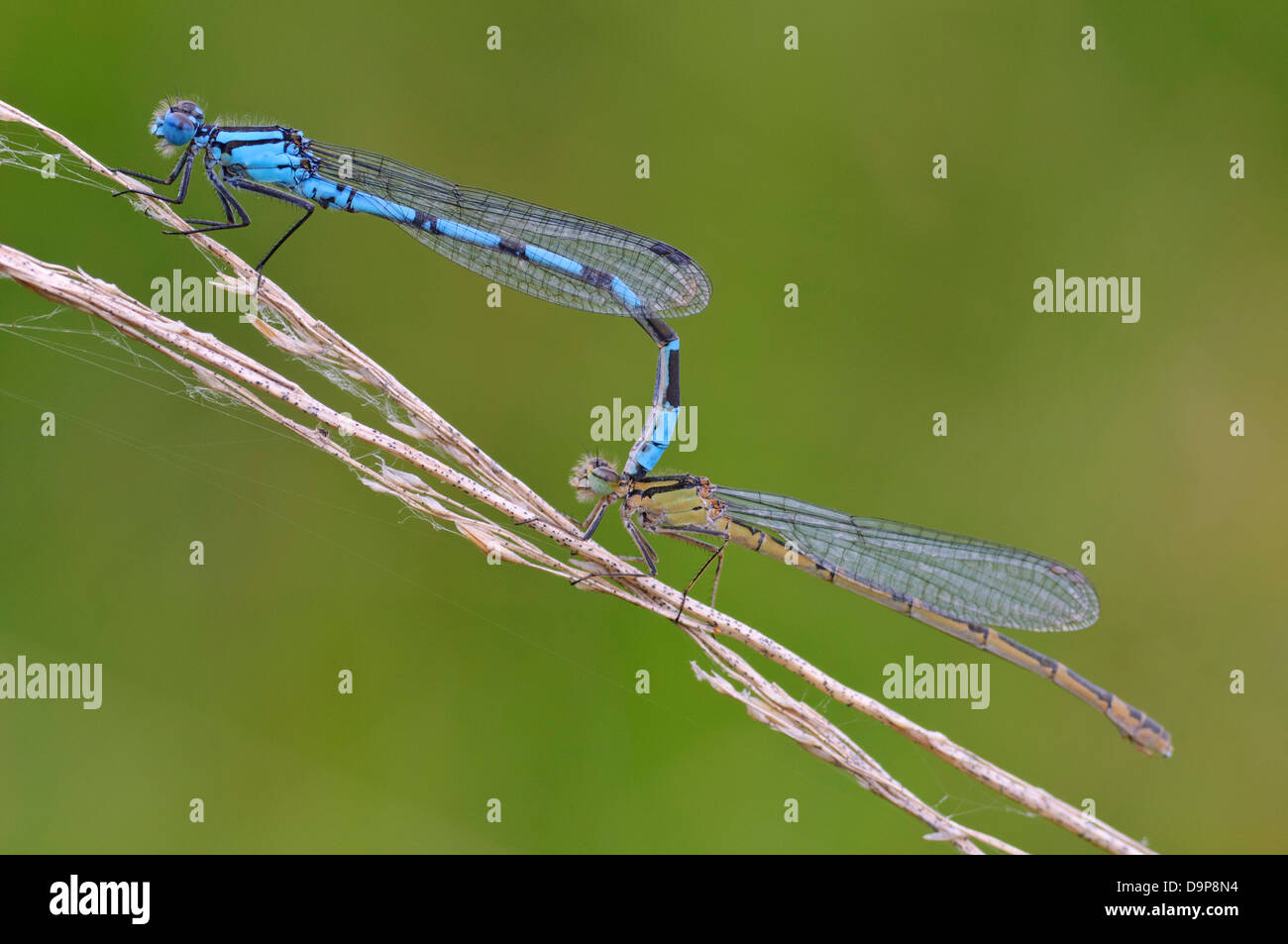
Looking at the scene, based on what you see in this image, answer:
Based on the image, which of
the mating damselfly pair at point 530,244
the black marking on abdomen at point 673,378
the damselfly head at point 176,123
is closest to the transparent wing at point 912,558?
the black marking on abdomen at point 673,378

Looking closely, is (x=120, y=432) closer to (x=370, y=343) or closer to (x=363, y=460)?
(x=370, y=343)

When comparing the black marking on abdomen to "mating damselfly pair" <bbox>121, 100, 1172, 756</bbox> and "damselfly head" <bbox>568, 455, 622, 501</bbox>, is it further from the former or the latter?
"damselfly head" <bbox>568, 455, 622, 501</bbox>

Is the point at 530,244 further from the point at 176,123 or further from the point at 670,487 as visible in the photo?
the point at 176,123

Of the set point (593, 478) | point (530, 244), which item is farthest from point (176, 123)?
point (593, 478)

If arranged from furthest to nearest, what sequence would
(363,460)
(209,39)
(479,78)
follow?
(479,78) < (209,39) < (363,460)

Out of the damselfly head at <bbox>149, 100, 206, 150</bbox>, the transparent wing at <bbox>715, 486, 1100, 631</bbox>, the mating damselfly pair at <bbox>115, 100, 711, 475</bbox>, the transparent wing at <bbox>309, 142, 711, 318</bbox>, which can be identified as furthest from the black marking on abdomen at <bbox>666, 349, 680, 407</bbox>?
the damselfly head at <bbox>149, 100, 206, 150</bbox>

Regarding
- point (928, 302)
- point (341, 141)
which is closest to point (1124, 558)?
point (928, 302)
